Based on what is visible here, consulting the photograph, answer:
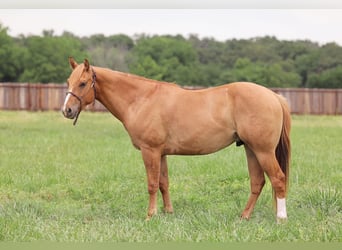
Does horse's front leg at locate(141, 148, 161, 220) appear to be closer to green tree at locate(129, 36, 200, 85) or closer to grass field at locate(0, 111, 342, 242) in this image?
grass field at locate(0, 111, 342, 242)

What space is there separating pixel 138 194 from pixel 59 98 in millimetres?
12689

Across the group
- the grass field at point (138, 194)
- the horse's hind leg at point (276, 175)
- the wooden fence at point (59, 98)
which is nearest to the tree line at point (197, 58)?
the wooden fence at point (59, 98)

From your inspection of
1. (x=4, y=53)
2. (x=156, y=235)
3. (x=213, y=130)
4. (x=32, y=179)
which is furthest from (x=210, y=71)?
(x=156, y=235)

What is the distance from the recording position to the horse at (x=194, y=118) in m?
5.70

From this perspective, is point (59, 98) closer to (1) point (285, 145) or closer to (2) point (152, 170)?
(2) point (152, 170)

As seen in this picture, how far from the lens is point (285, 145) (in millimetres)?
5926

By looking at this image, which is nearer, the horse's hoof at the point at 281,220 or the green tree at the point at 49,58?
the horse's hoof at the point at 281,220

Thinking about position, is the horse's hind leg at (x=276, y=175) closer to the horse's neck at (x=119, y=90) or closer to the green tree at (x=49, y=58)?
the horse's neck at (x=119, y=90)

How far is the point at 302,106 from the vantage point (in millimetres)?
19109

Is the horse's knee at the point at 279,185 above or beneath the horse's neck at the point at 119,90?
beneath

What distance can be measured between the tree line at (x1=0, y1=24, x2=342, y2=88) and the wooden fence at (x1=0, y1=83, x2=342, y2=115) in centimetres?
55

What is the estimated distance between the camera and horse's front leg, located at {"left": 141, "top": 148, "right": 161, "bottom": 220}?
234 inches

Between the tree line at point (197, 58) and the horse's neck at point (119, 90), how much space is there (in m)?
8.39

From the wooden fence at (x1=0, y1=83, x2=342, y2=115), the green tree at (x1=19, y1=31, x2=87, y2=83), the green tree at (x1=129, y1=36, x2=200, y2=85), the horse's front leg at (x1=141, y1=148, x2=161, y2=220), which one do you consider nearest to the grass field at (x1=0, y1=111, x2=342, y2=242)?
the horse's front leg at (x1=141, y1=148, x2=161, y2=220)
